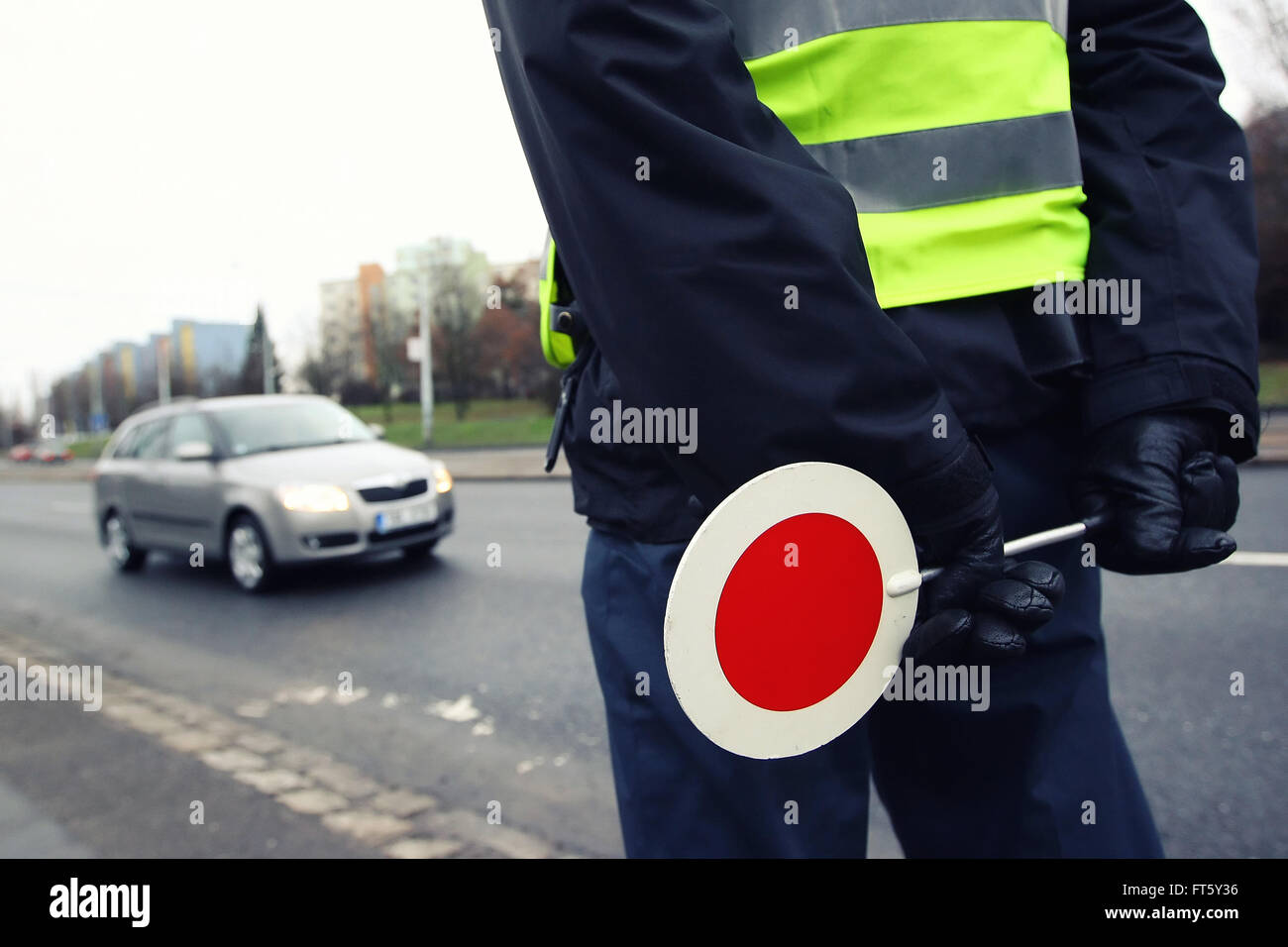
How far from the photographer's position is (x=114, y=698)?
13.4ft

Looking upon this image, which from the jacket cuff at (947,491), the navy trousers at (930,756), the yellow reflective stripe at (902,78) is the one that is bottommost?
the navy trousers at (930,756)

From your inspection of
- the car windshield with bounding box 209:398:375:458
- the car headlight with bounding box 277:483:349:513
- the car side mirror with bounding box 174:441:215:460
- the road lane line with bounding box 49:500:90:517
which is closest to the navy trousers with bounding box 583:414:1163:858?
the car headlight with bounding box 277:483:349:513

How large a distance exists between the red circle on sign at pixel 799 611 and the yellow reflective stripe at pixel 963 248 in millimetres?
307

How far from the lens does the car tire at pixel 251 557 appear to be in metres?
6.51

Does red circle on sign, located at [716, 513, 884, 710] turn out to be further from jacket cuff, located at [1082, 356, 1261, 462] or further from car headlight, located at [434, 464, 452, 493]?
car headlight, located at [434, 464, 452, 493]

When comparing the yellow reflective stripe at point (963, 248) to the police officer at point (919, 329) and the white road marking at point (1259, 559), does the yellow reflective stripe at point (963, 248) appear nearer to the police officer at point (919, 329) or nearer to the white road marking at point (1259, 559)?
the police officer at point (919, 329)

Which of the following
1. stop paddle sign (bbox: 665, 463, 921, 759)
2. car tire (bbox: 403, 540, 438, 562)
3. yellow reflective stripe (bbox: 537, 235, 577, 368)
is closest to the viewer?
stop paddle sign (bbox: 665, 463, 921, 759)

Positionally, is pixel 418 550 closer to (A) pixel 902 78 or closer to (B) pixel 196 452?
(B) pixel 196 452

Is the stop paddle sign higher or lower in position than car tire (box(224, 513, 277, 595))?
higher

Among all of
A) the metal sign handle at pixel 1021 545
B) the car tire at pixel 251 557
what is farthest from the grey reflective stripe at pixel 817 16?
the car tire at pixel 251 557

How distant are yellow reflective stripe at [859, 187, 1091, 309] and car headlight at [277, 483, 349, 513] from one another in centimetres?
596

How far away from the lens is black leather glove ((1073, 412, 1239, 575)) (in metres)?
1.09
